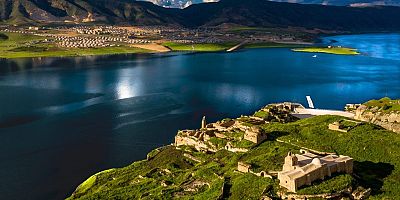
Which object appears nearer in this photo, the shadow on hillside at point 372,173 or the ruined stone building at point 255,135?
the shadow on hillside at point 372,173

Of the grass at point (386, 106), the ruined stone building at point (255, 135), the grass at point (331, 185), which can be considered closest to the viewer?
the grass at point (331, 185)

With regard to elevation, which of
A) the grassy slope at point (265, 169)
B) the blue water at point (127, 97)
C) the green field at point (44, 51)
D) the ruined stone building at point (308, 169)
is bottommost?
the blue water at point (127, 97)

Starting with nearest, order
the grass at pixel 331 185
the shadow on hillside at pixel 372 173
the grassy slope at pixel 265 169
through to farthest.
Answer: the grass at pixel 331 185
the shadow on hillside at pixel 372 173
the grassy slope at pixel 265 169

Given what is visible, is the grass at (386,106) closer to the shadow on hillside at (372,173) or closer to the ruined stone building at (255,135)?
the ruined stone building at (255,135)

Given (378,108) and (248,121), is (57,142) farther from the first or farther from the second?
(378,108)

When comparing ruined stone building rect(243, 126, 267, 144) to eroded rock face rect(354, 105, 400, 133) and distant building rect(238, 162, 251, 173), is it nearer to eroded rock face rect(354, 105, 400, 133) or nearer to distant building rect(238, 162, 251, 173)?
distant building rect(238, 162, 251, 173)

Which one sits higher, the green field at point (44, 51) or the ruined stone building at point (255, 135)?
the ruined stone building at point (255, 135)

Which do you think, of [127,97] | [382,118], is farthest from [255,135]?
[127,97]

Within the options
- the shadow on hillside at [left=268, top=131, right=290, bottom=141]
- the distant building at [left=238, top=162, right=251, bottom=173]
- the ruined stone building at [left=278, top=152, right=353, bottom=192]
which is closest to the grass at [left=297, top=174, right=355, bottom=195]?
the ruined stone building at [left=278, top=152, right=353, bottom=192]

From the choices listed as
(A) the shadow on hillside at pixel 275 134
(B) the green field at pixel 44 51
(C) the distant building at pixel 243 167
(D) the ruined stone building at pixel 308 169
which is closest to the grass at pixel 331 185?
(D) the ruined stone building at pixel 308 169
